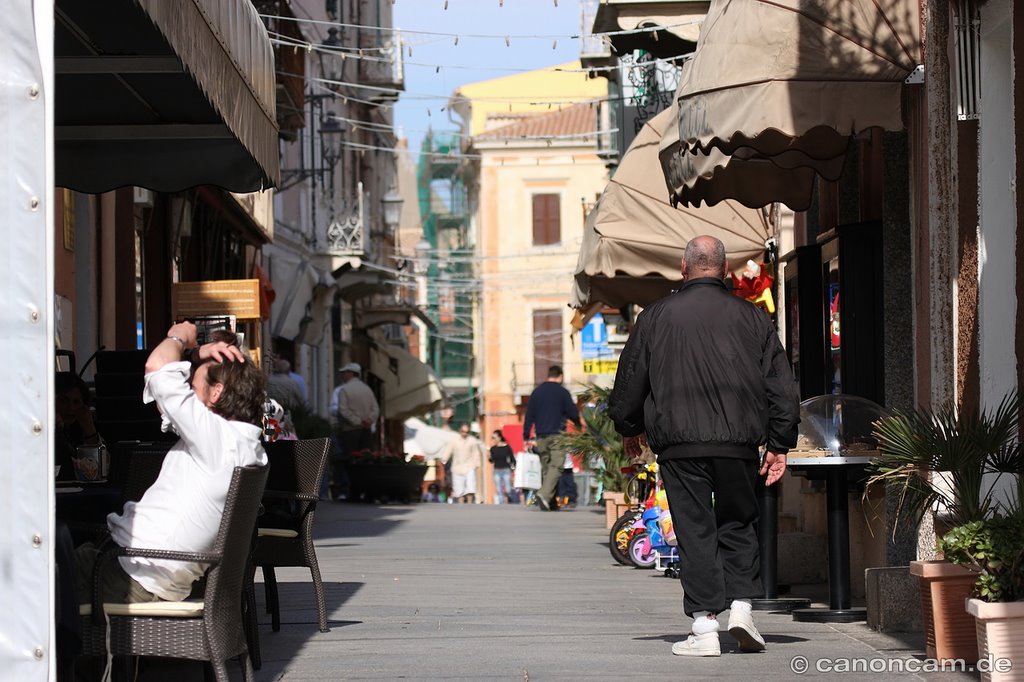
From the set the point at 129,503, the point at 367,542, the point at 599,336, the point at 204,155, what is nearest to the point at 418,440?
the point at 599,336

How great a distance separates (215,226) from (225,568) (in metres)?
18.6

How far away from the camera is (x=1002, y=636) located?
6.51 metres

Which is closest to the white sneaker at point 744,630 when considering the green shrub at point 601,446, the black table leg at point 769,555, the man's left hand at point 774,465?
the man's left hand at point 774,465

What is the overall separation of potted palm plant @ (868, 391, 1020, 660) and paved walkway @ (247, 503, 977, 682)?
0.28m

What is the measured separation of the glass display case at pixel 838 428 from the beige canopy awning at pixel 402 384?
36863mm

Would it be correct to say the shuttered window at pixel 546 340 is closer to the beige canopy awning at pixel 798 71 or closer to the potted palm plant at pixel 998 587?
the beige canopy awning at pixel 798 71

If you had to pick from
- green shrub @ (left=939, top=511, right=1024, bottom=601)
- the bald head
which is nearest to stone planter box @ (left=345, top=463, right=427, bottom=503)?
the bald head

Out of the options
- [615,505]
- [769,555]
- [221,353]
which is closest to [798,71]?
[769,555]

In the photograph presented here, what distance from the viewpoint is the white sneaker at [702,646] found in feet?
25.5

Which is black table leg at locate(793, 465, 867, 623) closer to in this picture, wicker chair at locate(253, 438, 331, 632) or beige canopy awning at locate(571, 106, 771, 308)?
wicker chair at locate(253, 438, 331, 632)

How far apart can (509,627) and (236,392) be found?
3188mm

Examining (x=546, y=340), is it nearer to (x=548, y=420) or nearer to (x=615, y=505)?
(x=548, y=420)

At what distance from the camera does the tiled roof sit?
6525cm

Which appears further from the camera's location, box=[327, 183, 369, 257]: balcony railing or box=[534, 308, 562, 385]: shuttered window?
box=[534, 308, 562, 385]: shuttered window
